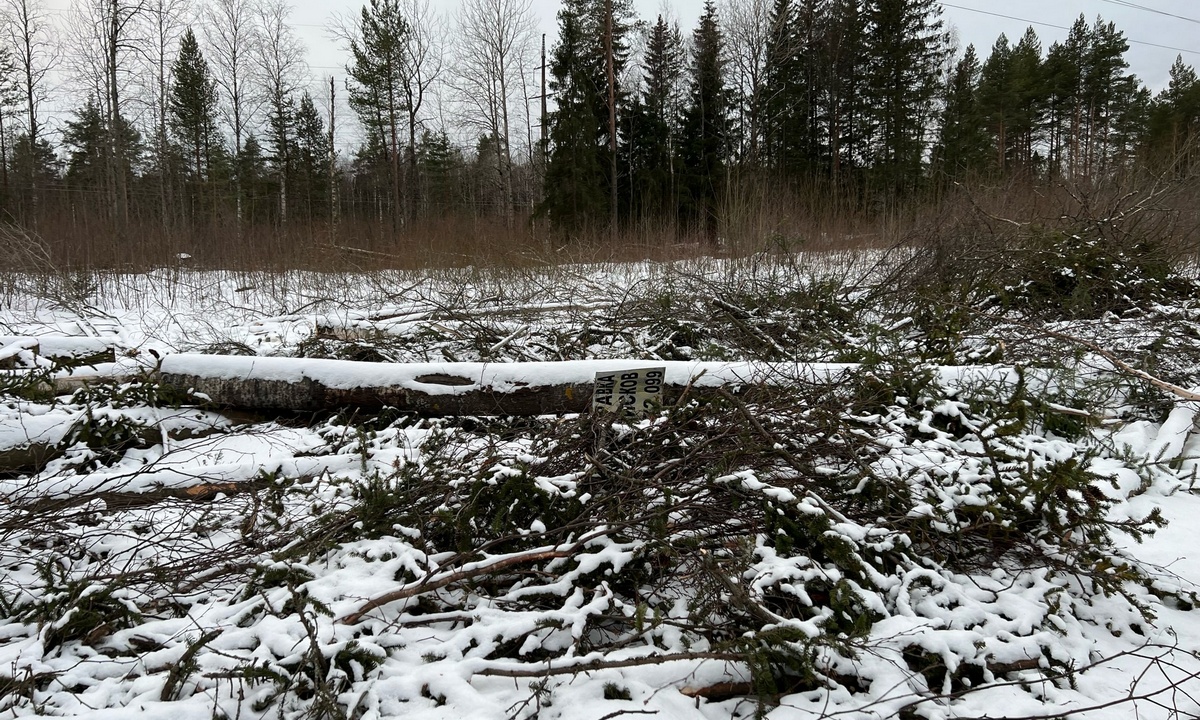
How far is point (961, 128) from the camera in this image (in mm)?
21422

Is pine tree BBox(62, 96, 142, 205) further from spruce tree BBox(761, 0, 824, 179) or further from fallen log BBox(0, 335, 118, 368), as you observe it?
spruce tree BBox(761, 0, 824, 179)

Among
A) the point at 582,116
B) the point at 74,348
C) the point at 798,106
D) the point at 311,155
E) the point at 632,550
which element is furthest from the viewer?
the point at 311,155

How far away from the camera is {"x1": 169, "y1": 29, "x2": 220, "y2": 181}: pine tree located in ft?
75.8

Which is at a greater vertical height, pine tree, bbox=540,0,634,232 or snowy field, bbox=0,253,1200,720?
pine tree, bbox=540,0,634,232

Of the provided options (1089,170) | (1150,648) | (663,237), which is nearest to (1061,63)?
(1089,170)

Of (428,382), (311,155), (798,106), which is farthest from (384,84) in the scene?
(428,382)

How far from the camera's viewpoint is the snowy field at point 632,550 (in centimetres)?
181

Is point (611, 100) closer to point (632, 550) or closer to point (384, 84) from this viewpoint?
point (384, 84)

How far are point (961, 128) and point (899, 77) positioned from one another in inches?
126

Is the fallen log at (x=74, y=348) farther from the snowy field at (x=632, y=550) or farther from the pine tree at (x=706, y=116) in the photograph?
the pine tree at (x=706, y=116)

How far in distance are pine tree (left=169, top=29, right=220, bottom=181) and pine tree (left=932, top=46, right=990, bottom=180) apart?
27.0 meters

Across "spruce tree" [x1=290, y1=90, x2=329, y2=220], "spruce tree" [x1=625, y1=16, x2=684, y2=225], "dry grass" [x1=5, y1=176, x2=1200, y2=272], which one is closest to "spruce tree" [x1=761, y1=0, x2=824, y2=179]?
"spruce tree" [x1=625, y1=16, x2=684, y2=225]

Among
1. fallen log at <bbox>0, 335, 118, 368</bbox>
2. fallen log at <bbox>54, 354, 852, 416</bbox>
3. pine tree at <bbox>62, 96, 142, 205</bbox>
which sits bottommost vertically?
fallen log at <bbox>54, 354, 852, 416</bbox>

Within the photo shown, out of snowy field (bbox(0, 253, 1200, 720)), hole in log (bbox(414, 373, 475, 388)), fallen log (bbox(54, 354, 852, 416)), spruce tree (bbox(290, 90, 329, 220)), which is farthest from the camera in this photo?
spruce tree (bbox(290, 90, 329, 220))
